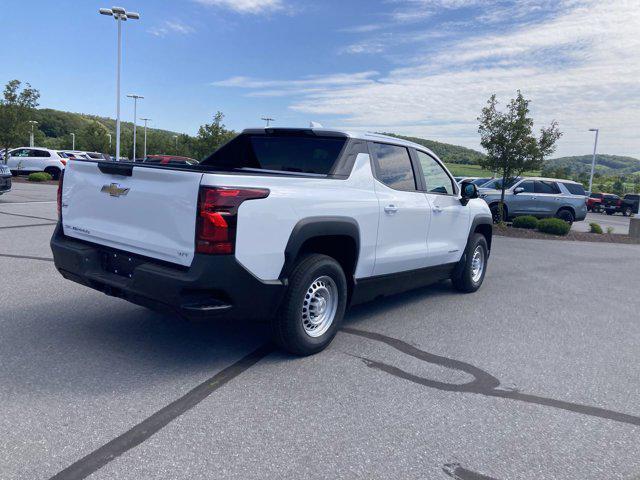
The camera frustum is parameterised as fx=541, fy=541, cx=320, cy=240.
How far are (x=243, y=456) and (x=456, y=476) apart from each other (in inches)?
44.7

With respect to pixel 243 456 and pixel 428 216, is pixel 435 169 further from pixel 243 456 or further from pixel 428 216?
pixel 243 456

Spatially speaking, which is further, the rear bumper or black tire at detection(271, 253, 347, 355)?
black tire at detection(271, 253, 347, 355)

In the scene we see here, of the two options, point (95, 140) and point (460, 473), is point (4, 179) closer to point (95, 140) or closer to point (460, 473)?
point (460, 473)

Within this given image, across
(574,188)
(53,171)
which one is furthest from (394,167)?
(53,171)

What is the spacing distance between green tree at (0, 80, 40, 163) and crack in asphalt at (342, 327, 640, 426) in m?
28.2

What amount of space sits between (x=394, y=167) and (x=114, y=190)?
272 centimetres

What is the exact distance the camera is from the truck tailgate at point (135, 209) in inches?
147

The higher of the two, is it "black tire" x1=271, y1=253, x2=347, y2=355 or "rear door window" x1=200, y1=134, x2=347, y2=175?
"rear door window" x1=200, y1=134, x2=347, y2=175

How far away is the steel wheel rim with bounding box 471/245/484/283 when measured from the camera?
7.40 metres

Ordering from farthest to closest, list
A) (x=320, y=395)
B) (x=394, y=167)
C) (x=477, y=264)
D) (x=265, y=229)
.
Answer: (x=477, y=264)
(x=394, y=167)
(x=265, y=229)
(x=320, y=395)

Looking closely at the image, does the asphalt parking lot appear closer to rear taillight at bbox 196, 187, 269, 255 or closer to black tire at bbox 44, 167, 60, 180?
rear taillight at bbox 196, 187, 269, 255

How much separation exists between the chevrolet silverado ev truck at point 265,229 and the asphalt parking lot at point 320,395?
0.52 meters

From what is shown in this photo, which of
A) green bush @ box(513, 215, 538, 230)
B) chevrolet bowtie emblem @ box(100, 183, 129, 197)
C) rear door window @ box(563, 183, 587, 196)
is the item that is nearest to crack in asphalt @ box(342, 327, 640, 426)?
chevrolet bowtie emblem @ box(100, 183, 129, 197)

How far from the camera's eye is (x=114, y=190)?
4211mm
